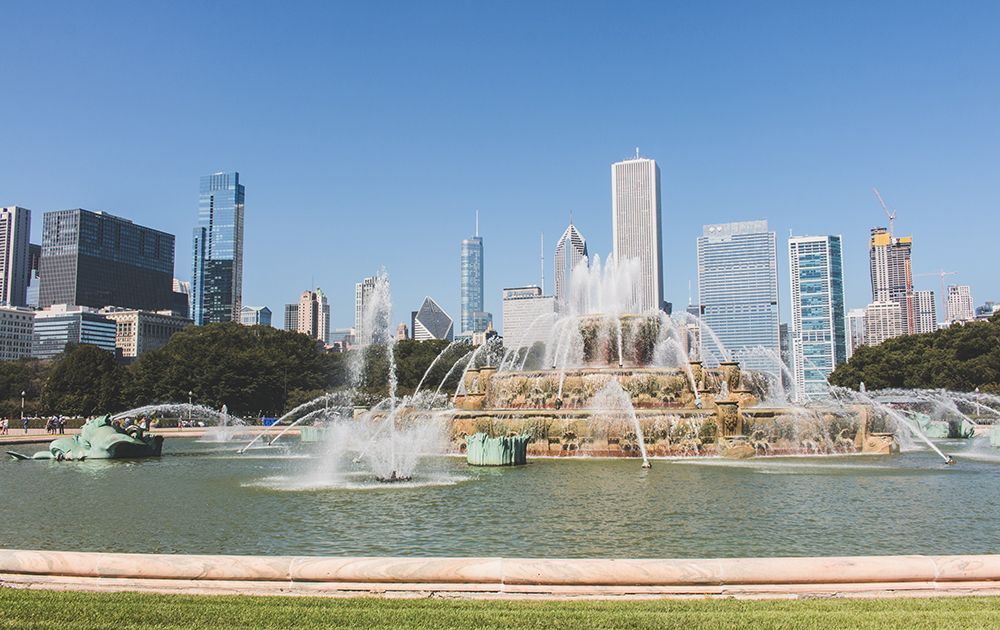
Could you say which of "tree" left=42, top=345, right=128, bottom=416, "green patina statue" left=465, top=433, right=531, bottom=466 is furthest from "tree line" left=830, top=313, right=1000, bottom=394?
"tree" left=42, top=345, right=128, bottom=416

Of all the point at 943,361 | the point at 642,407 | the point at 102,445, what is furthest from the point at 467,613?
the point at 943,361

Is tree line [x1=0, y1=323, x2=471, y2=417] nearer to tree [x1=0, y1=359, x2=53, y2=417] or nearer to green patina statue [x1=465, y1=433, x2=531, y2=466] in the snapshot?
tree [x1=0, y1=359, x2=53, y2=417]

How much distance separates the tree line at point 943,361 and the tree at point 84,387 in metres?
81.3

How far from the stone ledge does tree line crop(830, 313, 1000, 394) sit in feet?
240

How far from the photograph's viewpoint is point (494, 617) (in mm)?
7359

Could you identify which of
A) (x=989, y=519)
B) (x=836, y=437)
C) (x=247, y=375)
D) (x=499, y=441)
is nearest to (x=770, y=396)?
(x=836, y=437)

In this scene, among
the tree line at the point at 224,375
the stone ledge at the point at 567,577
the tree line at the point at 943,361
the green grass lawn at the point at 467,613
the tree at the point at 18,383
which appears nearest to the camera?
the green grass lawn at the point at 467,613

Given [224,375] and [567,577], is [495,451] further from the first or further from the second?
[224,375]

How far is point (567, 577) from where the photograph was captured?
828 centimetres

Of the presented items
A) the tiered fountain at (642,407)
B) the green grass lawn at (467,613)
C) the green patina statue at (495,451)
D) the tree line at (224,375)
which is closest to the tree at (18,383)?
the tree line at (224,375)

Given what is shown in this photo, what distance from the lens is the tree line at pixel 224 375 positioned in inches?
3184

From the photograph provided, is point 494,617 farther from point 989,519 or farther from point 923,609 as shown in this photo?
point 989,519

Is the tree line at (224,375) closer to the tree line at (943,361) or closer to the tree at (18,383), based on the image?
the tree at (18,383)

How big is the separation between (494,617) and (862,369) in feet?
333
